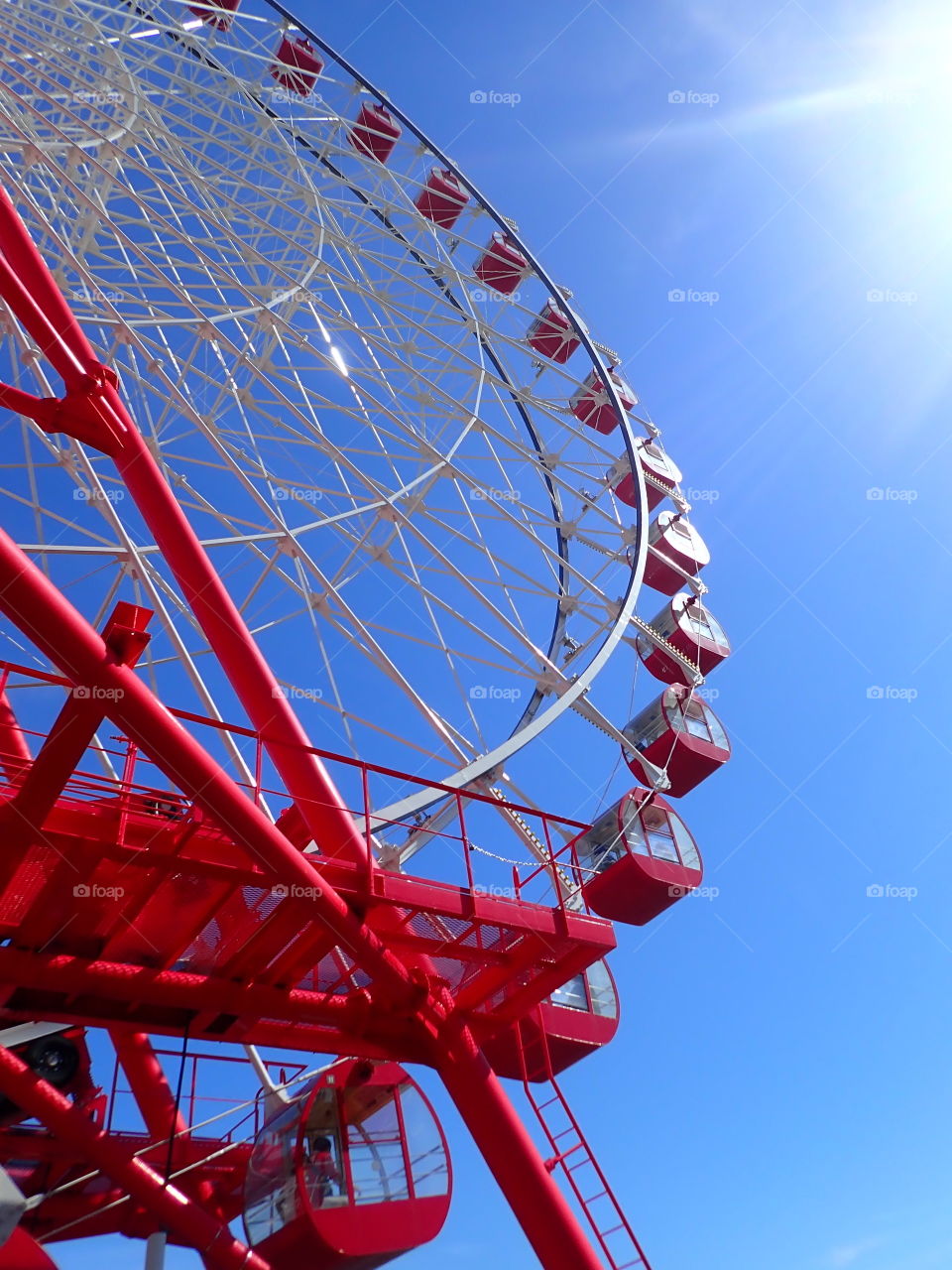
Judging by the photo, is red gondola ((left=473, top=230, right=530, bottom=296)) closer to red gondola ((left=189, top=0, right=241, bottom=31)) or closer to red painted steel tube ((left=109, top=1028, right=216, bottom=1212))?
red gondola ((left=189, top=0, right=241, bottom=31))

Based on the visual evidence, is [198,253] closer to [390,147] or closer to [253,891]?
[253,891]

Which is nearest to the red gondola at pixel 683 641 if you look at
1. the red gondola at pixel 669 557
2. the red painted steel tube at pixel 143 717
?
the red gondola at pixel 669 557

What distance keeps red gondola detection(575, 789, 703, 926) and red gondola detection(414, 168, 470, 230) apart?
1028cm

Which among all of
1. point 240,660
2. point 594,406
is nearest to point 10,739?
point 240,660

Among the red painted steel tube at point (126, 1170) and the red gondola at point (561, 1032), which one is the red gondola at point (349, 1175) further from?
the red gondola at point (561, 1032)

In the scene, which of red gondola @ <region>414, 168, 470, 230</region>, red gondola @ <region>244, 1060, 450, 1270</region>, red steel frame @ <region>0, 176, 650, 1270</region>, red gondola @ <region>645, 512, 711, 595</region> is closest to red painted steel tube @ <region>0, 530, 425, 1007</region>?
red steel frame @ <region>0, 176, 650, 1270</region>

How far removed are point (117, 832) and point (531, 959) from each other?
3154 mm

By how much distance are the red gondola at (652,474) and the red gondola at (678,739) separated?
112 inches

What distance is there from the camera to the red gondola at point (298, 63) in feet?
56.2

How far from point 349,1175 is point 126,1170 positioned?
6.54ft

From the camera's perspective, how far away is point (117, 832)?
258 inches

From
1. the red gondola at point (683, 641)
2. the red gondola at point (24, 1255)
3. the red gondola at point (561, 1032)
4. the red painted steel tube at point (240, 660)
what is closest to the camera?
the red gondola at point (24, 1255)

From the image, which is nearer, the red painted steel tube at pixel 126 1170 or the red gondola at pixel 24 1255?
the red gondola at pixel 24 1255

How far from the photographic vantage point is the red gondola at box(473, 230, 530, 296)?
18125 millimetres
